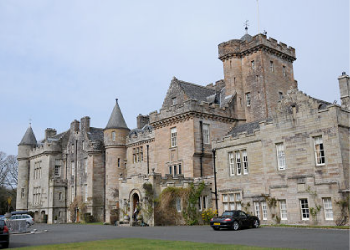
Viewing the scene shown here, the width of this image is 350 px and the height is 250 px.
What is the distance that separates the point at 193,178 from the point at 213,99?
10740 mm

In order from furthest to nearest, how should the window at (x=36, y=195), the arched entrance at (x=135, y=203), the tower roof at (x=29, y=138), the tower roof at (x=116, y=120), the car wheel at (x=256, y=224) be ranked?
1. the tower roof at (x=29, y=138)
2. the window at (x=36, y=195)
3. the tower roof at (x=116, y=120)
4. the arched entrance at (x=135, y=203)
5. the car wheel at (x=256, y=224)

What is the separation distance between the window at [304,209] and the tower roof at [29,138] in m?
51.6

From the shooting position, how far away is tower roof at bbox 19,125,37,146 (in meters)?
64.7

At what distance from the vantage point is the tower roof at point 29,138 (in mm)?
64681

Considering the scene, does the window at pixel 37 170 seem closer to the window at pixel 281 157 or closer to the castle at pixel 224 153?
the castle at pixel 224 153

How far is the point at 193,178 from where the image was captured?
33.9 meters

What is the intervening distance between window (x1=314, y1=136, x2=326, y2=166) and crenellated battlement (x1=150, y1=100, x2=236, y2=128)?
43.2 feet

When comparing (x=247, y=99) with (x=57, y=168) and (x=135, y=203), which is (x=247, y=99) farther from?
(x=57, y=168)

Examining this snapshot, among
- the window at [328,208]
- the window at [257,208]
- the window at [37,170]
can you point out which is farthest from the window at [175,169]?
the window at [37,170]

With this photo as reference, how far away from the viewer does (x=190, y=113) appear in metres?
35.4

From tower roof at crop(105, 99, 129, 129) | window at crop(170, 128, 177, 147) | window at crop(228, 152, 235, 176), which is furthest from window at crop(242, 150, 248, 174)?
tower roof at crop(105, 99, 129, 129)

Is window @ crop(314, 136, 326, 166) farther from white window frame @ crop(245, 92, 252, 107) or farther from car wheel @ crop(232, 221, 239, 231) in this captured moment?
white window frame @ crop(245, 92, 252, 107)

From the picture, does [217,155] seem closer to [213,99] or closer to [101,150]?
[213,99]

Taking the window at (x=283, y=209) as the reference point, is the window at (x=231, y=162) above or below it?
above
